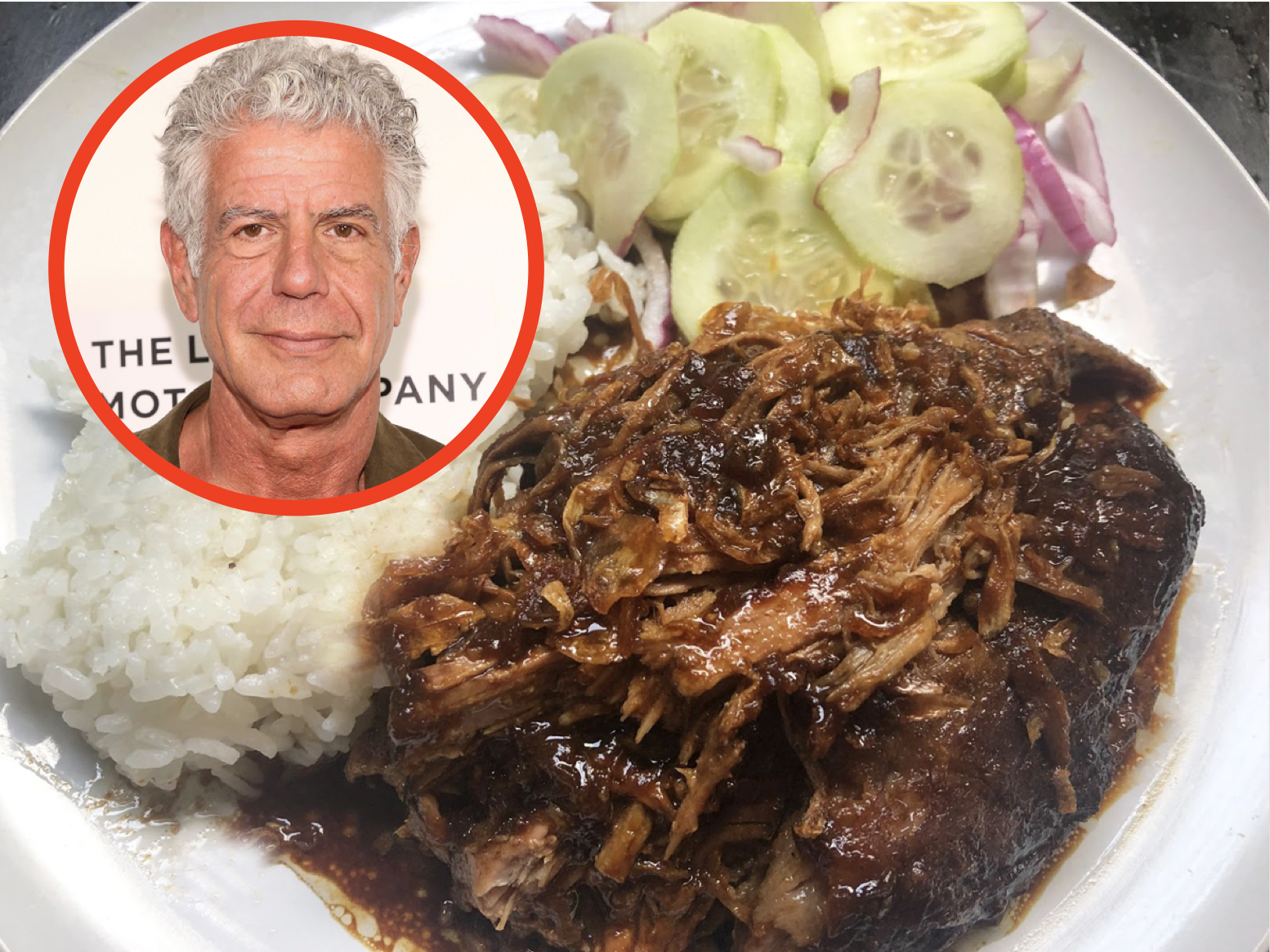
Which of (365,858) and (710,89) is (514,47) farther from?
(365,858)

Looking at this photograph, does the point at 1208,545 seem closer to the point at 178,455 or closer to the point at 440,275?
the point at 440,275

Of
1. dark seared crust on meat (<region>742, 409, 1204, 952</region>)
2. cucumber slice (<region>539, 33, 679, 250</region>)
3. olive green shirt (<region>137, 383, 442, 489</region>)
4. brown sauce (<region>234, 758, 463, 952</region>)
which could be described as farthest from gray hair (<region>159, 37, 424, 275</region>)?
dark seared crust on meat (<region>742, 409, 1204, 952</region>)

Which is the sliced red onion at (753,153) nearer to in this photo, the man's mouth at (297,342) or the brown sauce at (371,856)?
the man's mouth at (297,342)

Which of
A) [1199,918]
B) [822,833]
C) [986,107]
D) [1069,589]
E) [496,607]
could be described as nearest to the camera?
[822,833]

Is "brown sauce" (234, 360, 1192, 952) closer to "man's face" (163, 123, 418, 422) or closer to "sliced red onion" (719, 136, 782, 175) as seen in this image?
"man's face" (163, 123, 418, 422)

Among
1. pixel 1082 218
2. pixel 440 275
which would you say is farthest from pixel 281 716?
pixel 1082 218

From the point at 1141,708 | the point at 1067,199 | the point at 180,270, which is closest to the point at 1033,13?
the point at 1067,199
